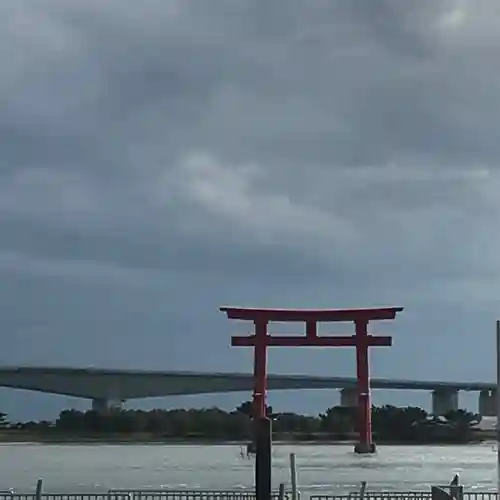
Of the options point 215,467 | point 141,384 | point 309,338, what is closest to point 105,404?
point 141,384

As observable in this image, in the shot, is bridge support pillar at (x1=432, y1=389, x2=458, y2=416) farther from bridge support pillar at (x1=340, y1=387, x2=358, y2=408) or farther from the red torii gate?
the red torii gate

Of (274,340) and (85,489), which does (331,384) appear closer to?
(274,340)

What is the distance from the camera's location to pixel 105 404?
62.0 metres

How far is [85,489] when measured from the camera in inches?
1072

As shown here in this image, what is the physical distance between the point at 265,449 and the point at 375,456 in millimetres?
36585

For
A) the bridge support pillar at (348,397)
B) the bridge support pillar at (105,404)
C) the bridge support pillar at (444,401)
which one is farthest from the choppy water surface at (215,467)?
the bridge support pillar at (348,397)

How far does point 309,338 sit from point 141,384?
40.5 feet

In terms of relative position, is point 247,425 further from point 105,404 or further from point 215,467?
point 215,467

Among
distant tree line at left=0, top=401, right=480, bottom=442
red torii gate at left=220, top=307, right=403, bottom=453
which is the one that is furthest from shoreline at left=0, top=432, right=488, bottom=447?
red torii gate at left=220, top=307, right=403, bottom=453

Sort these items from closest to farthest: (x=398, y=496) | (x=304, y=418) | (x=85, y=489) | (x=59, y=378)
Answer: (x=398, y=496) → (x=85, y=489) → (x=59, y=378) → (x=304, y=418)

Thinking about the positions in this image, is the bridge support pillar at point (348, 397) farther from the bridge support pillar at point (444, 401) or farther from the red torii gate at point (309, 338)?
the red torii gate at point (309, 338)

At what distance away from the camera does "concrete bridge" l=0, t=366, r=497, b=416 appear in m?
57.7

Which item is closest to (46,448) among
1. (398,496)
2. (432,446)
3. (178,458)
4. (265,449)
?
(178,458)

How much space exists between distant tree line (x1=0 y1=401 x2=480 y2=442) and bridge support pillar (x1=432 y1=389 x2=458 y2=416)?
37 centimetres
